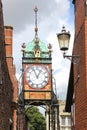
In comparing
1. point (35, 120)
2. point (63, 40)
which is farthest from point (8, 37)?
point (35, 120)

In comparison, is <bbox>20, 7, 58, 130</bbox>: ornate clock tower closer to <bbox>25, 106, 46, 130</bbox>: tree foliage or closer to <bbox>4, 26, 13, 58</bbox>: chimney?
<bbox>4, 26, 13, 58</bbox>: chimney

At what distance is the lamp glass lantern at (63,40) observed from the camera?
12.9 meters

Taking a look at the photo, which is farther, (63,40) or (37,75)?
(37,75)

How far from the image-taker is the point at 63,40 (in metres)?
13.0

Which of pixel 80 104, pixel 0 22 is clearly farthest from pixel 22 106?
pixel 80 104

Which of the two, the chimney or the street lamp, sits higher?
the chimney

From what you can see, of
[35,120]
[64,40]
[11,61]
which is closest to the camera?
[64,40]

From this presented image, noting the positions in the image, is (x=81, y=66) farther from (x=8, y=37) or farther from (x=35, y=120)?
(x=35, y=120)

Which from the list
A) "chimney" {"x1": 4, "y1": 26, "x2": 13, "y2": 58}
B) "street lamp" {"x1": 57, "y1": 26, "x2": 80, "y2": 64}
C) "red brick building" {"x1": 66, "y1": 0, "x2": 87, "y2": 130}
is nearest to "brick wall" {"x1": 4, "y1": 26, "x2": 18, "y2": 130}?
"chimney" {"x1": 4, "y1": 26, "x2": 13, "y2": 58}

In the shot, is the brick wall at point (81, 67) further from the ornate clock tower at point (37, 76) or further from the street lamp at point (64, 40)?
the ornate clock tower at point (37, 76)

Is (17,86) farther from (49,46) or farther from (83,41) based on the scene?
(83,41)

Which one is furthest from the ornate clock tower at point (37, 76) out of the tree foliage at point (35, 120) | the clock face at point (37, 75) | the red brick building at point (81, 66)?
the tree foliage at point (35, 120)

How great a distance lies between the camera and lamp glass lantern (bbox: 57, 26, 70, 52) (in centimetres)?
1291

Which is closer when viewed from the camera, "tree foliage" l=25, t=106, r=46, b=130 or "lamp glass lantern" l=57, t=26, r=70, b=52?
"lamp glass lantern" l=57, t=26, r=70, b=52
